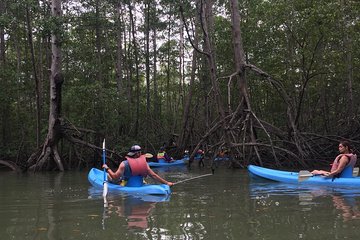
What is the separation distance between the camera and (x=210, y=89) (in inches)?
585

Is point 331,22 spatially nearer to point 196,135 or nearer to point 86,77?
point 196,135

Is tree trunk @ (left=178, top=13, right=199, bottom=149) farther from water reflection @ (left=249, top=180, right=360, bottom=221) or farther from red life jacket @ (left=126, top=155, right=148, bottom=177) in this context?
red life jacket @ (left=126, top=155, right=148, bottom=177)

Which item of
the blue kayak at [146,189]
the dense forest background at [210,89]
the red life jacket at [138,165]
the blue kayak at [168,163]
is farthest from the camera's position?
the blue kayak at [168,163]

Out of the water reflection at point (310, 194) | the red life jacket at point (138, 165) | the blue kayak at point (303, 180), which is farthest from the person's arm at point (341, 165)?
the red life jacket at point (138, 165)

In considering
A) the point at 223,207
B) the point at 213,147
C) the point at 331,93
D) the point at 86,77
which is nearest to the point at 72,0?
the point at 86,77

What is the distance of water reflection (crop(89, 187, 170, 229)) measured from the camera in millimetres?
4926

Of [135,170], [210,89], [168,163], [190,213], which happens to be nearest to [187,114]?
[210,89]

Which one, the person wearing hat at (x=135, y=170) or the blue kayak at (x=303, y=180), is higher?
the person wearing hat at (x=135, y=170)

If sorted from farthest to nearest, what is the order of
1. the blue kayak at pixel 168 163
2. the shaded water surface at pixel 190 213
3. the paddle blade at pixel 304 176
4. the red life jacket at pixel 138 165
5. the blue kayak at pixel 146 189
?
the blue kayak at pixel 168 163 < the paddle blade at pixel 304 176 < the red life jacket at pixel 138 165 < the blue kayak at pixel 146 189 < the shaded water surface at pixel 190 213

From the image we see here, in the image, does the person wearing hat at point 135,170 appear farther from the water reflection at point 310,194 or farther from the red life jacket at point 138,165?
the water reflection at point 310,194

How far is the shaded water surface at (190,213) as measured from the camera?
4.25 m

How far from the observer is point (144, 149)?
16203 millimetres

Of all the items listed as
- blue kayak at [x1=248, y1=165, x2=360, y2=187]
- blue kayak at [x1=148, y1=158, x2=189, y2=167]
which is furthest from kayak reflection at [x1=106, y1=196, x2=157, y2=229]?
blue kayak at [x1=148, y1=158, x2=189, y2=167]

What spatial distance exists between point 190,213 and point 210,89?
977cm
